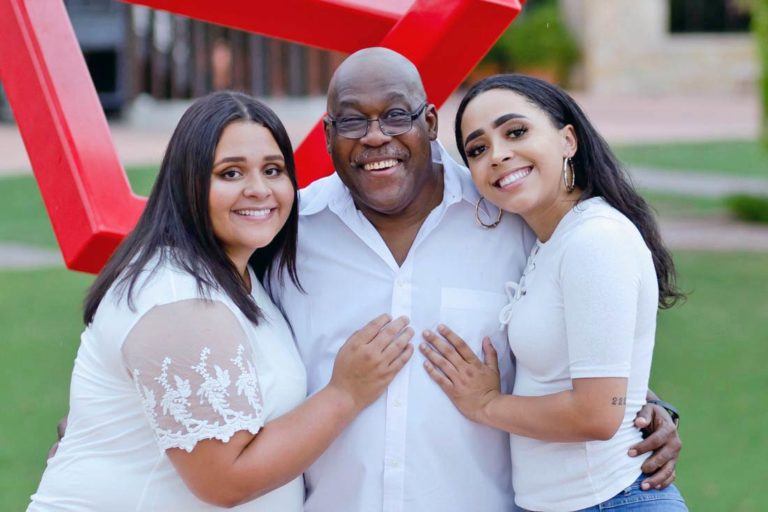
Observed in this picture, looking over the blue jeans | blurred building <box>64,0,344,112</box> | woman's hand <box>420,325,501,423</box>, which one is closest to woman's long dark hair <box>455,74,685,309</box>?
woman's hand <box>420,325,501,423</box>

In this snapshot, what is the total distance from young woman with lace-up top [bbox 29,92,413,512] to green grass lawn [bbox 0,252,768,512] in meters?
2.81

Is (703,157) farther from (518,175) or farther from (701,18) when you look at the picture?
(518,175)

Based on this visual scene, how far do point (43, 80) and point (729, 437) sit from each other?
4031 millimetres

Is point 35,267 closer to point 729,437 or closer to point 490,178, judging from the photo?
point 729,437

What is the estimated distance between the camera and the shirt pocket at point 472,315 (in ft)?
9.37

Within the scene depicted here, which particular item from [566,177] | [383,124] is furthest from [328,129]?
[566,177]

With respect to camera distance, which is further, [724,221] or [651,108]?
[651,108]

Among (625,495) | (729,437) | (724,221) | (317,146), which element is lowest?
(724,221)

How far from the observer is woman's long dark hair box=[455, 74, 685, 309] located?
272 cm

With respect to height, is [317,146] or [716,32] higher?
[317,146]

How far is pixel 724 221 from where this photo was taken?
12.1 m

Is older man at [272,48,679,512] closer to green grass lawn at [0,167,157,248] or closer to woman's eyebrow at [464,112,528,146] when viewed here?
woman's eyebrow at [464,112,528,146]

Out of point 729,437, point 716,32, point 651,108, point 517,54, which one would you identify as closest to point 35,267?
point 729,437

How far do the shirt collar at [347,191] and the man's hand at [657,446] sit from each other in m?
0.67
